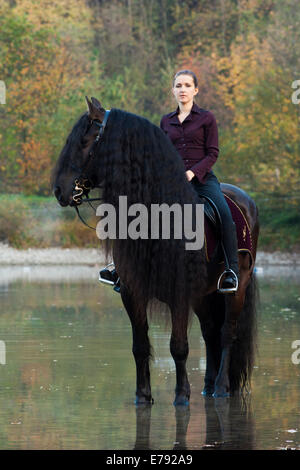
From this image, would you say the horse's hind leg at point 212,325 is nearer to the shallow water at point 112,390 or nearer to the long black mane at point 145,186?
the shallow water at point 112,390

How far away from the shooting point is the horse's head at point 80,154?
28.5 feet

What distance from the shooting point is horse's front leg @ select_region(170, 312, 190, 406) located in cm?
885

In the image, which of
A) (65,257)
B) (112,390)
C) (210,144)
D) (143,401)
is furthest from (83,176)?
(65,257)

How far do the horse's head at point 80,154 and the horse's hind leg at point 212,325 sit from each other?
1.96m

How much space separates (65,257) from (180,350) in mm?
24466

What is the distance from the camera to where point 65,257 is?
33281 mm

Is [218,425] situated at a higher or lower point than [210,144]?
lower

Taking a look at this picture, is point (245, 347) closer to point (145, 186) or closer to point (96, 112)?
point (145, 186)

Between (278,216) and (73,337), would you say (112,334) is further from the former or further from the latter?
(278,216)

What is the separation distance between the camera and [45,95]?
46219 millimetres

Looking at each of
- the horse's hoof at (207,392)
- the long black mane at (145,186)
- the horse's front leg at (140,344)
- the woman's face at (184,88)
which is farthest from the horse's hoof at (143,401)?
the woman's face at (184,88)

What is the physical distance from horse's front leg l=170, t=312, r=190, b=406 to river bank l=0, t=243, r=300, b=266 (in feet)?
73.4

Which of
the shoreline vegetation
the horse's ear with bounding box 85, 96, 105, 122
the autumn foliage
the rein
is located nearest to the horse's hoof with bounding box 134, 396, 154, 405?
the rein
